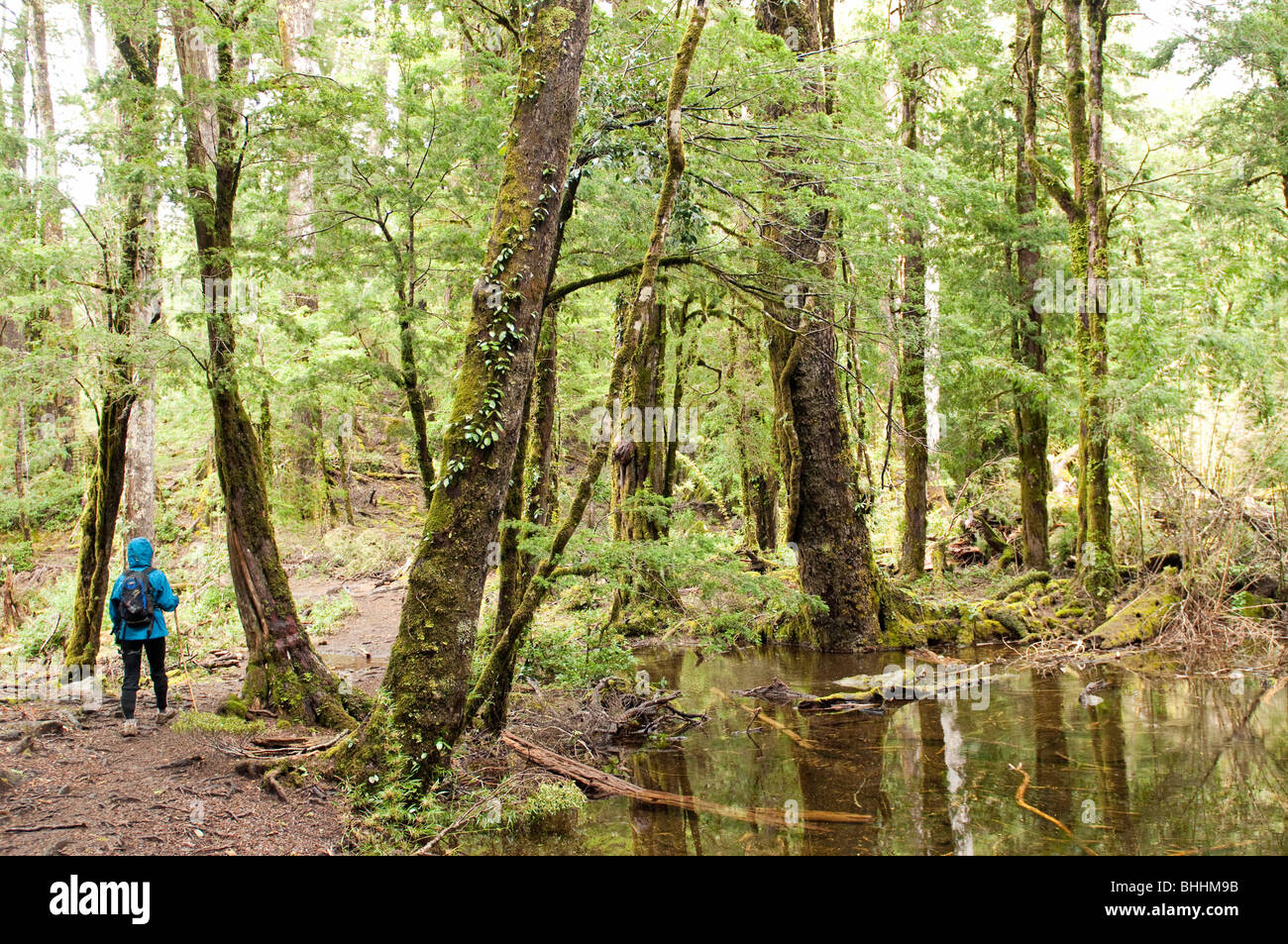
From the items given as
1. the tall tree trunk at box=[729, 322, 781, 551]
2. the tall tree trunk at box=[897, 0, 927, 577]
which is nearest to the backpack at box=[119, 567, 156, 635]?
the tall tree trunk at box=[729, 322, 781, 551]

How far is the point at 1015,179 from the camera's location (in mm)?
15531

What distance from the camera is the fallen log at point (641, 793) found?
5.70 m

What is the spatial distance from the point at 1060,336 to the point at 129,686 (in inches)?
645

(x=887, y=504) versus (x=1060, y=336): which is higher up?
(x=1060, y=336)

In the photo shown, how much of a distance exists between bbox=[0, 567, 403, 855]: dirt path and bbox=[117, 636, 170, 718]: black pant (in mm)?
212

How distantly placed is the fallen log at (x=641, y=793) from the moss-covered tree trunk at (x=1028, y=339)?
11.1m

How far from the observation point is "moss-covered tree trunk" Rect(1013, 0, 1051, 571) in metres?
14.7

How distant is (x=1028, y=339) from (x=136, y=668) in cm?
1498

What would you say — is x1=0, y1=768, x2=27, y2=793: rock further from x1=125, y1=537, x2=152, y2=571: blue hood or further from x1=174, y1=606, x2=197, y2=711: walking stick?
x1=174, y1=606, x2=197, y2=711: walking stick

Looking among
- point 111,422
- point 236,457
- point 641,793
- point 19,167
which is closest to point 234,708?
point 236,457

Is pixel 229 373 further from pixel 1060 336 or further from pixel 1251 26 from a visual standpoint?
pixel 1251 26

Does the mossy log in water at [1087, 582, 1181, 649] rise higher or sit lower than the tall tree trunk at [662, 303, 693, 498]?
lower
